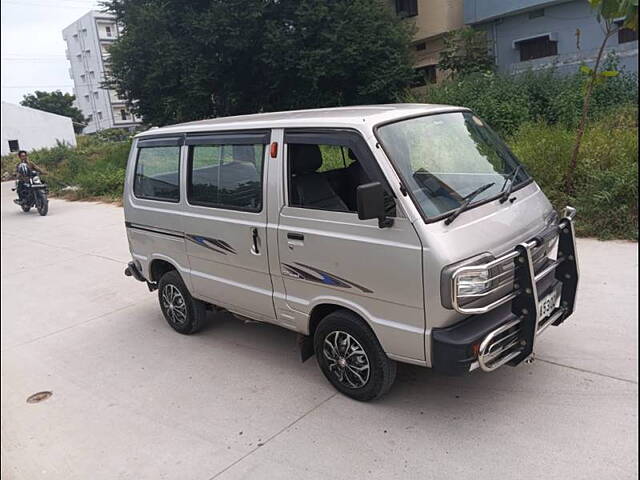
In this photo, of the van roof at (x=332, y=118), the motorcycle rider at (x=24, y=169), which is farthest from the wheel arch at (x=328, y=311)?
the motorcycle rider at (x=24, y=169)

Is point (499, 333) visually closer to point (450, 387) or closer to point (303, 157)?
point (450, 387)

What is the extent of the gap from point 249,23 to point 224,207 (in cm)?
1496

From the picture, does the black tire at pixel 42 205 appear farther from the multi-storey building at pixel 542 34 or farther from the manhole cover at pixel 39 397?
the multi-storey building at pixel 542 34

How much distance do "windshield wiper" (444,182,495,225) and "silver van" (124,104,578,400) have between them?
0.06ft

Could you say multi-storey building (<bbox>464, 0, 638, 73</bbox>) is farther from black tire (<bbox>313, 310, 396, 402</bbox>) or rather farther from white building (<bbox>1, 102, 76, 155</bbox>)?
white building (<bbox>1, 102, 76, 155</bbox>)

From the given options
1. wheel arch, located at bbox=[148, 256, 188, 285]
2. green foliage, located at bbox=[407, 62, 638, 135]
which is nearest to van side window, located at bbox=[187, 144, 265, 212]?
wheel arch, located at bbox=[148, 256, 188, 285]

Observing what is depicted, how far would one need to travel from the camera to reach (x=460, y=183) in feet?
11.4

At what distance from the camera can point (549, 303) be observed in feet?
11.0

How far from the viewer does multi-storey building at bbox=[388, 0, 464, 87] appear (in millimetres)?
19453

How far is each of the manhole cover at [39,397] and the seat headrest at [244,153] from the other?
247 cm

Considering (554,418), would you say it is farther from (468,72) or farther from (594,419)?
(468,72)

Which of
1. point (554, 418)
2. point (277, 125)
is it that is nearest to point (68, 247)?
point (277, 125)

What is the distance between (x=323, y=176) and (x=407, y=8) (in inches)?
765

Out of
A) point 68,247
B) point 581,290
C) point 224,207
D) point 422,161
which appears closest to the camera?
point 422,161
